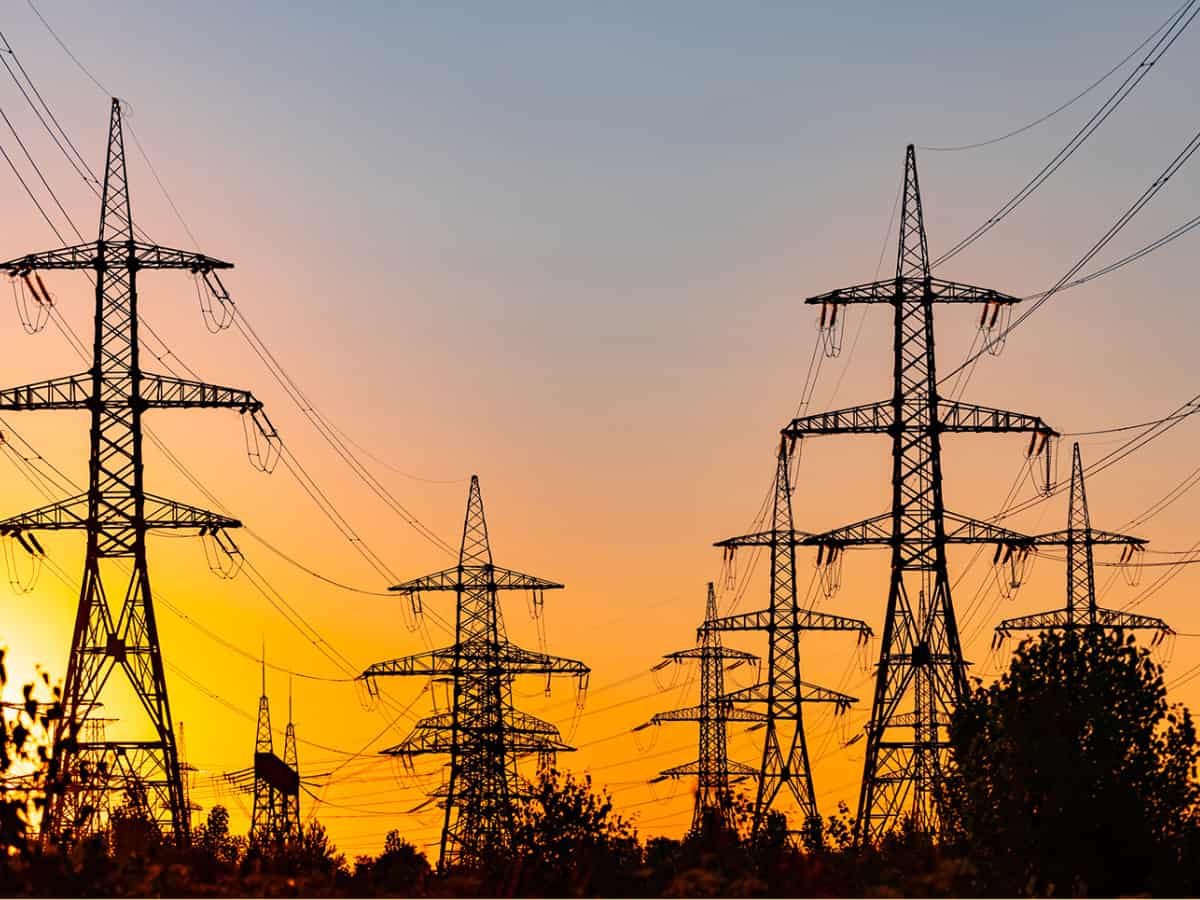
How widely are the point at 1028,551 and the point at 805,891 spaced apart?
3794cm

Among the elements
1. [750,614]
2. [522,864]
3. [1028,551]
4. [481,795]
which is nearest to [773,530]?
[750,614]

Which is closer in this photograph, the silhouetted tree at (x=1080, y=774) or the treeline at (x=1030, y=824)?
the treeline at (x=1030, y=824)

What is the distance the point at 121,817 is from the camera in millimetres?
60344

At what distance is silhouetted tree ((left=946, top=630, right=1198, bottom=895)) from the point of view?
5262 centimetres

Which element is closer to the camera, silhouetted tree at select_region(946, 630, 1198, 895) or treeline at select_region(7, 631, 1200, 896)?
treeline at select_region(7, 631, 1200, 896)

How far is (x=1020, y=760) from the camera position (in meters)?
53.9

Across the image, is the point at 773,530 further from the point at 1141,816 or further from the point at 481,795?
the point at 1141,816

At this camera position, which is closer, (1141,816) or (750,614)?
(1141,816)

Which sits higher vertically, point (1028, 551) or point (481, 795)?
point (1028, 551)

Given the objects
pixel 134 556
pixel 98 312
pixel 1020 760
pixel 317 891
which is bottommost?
pixel 317 891

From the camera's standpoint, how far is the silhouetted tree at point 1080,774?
173 feet

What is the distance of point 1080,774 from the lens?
53.4 metres

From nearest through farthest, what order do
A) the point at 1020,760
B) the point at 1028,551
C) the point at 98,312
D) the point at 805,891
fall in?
1. the point at 805,891
2. the point at 1020,760
3. the point at 98,312
4. the point at 1028,551

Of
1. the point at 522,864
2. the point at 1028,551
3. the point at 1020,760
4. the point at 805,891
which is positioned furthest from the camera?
the point at 1028,551
